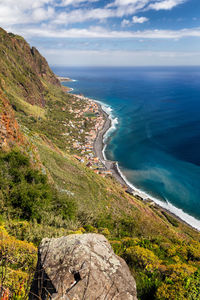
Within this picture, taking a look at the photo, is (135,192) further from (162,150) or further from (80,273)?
(80,273)

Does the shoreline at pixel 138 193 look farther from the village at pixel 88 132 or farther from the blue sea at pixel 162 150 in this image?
the village at pixel 88 132

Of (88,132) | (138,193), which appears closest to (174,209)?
(138,193)

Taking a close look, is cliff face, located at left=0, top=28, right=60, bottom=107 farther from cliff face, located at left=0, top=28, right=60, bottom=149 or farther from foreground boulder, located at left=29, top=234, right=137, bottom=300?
foreground boulder, located at left=29, top=234, right=137, bottom=300

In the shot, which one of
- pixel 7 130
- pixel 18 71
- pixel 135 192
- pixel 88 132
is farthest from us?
pixel 88 132

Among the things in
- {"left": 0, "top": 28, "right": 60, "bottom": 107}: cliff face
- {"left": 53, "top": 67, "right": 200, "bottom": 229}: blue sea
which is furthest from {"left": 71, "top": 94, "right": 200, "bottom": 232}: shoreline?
{"left": 0, "top": 28, "right": 60, "bottom": 107}: cliff face

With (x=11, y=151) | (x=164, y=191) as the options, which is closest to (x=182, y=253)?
(x=11, y=151)

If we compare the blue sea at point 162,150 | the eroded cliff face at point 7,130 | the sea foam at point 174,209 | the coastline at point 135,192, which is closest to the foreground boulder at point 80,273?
the eroded cliff face at point 7,130

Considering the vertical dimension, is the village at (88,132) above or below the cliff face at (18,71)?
below

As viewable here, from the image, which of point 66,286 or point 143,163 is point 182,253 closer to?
point 66,286

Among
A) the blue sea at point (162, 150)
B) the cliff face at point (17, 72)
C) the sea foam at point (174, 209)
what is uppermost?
the cliff face at point (17, 72)
